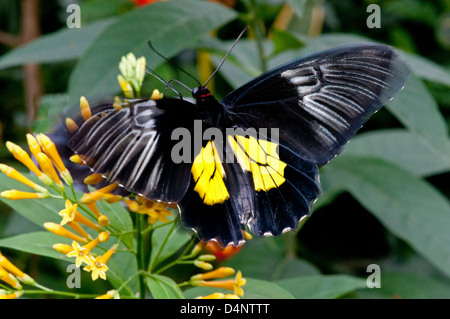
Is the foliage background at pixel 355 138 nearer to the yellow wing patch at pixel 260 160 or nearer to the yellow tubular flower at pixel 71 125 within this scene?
the yellow tubular flower at pixel 71 125

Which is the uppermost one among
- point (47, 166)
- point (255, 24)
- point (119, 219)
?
point (255, 24)

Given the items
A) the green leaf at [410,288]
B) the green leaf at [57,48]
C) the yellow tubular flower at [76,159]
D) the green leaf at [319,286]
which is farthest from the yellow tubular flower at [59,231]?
the green leaf at [410,288]

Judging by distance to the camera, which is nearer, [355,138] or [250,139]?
[250,139]

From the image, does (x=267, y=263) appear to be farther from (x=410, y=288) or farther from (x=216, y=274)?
(x=216, y=274)

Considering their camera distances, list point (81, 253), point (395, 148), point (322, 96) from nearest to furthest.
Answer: point (81, 253)
point (322, 96)
point (395, 148)

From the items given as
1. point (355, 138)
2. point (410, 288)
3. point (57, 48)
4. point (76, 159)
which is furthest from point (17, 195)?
point (355, 138)

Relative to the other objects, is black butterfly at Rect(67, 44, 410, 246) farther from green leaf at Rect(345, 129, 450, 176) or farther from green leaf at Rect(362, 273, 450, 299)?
green leaf at Rect(345, 129, 450, 176)
